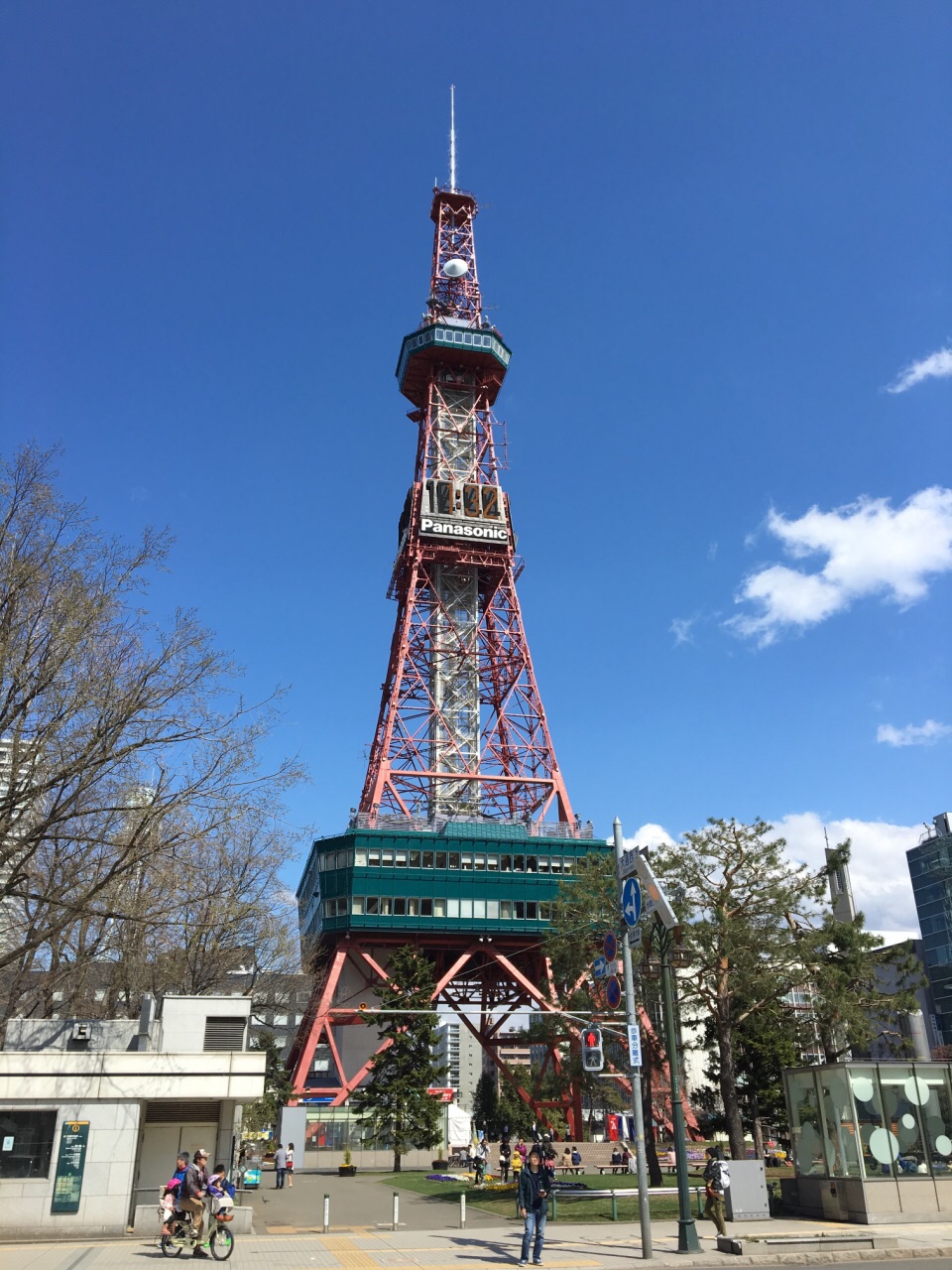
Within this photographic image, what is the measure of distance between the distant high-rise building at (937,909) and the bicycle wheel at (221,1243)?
363 ft

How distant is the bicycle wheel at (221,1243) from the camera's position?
62.1ft

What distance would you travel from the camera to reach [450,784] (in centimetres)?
7744

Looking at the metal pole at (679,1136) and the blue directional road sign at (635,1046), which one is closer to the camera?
the metal pole at (679,1136)

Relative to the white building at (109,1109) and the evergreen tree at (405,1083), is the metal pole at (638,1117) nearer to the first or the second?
the white building at (109,1109)

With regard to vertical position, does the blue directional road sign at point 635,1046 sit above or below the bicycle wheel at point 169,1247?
above

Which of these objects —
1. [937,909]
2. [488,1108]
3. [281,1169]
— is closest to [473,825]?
[281,1169]

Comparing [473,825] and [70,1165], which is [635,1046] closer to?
[70,1165]

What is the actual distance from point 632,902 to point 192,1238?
1122 centimetres

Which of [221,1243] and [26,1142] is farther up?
[26,1142]

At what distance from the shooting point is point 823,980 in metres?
33.0

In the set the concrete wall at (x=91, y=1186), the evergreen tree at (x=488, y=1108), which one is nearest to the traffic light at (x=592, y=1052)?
the concrete wall at (x=91, y=1186)

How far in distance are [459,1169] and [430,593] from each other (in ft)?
157

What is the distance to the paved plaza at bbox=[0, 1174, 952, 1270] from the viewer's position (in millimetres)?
18984

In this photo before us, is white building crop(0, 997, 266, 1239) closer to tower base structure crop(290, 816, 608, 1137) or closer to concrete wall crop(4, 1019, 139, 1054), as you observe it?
concrete wall crop(4, 1019, 139, 1054)
